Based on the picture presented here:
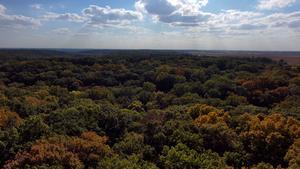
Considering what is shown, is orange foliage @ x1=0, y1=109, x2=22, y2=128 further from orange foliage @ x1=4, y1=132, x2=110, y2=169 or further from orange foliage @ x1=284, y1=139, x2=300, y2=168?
orange foliage @ x1=284, y1=139, x2=300, y2=168

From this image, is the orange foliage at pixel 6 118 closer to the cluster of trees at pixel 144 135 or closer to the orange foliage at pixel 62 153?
the cluster of trees at pixel 144 135

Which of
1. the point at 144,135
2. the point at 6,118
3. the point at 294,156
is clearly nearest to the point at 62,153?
the point at 144,135

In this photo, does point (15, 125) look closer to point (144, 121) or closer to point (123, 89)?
point (144, 121)

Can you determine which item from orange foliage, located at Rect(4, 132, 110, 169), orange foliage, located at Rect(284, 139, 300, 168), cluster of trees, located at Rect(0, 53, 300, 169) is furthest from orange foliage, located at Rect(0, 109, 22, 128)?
orange foliage, located at Rect(284, 139, 300, 168)

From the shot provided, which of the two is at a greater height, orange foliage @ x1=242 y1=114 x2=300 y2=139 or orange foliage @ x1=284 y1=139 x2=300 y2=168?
orange foliage @ x1=242 y1=114 x2=300 y2=139

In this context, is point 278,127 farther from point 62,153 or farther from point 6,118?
point 6,118

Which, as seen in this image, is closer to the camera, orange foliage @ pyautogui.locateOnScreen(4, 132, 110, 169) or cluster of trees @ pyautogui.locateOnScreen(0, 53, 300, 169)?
orange foliage @ pyautogui.locateOnScreen(4, 132, 110, 169)

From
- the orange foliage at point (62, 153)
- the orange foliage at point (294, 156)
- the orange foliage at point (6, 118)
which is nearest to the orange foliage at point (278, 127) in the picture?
the orange foliage at point (294, 156)

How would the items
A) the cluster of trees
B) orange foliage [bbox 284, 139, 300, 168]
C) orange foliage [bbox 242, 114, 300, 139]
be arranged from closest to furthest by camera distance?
orange foliage [bbox 284, 139, 300, 168]
the cluster of trees
orange foliage [bbox 242, 114, 300, 139]

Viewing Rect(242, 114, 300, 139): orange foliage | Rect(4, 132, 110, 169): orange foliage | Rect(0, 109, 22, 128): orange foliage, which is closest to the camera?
Rect(4, 132, 110, 169): orange foliage
